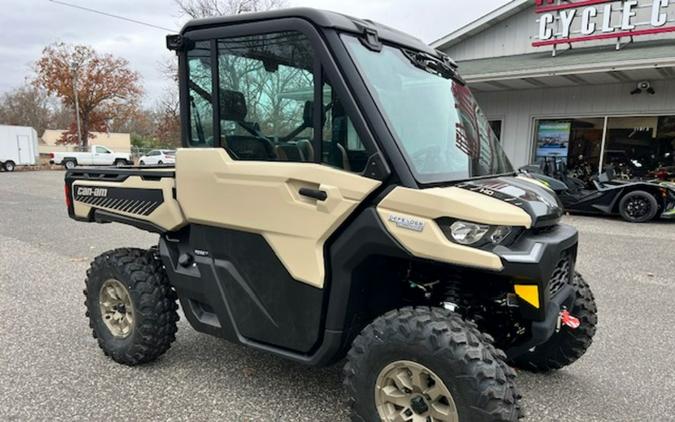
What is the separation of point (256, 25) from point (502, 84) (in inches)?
481

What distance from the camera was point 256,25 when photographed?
2.57 metres

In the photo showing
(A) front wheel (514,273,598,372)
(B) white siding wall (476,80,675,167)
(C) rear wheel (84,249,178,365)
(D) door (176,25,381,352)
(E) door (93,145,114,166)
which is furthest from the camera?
(E) door (93,145,114,166)

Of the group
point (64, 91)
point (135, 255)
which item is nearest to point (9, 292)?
point (135, 255)

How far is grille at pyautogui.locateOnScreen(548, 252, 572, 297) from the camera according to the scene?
2.57 metres

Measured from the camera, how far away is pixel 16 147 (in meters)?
30.1

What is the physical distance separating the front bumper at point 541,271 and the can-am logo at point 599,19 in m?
12.2

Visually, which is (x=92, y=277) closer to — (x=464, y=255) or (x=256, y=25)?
(x=256, y=25)

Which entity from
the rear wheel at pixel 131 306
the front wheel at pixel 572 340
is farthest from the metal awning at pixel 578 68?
the rear wheel at pixel 131 306

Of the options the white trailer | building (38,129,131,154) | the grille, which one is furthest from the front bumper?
building (38,129,131,154)

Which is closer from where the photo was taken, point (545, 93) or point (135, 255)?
point (135, 255)

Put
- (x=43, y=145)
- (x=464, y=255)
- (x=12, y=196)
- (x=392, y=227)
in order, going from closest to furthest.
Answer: (x=464, y=255), (x=392, y=227), (x=12, y=196), (x=43, y=145)

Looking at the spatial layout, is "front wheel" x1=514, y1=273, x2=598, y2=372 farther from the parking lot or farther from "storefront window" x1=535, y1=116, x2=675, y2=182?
"storefront window" x1=535, y1=116, x2=675, y2=182

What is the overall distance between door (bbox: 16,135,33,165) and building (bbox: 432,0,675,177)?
2914cm

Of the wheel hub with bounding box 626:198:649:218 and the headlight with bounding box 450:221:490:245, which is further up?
the headlight with bounding box 450:221:490:245
